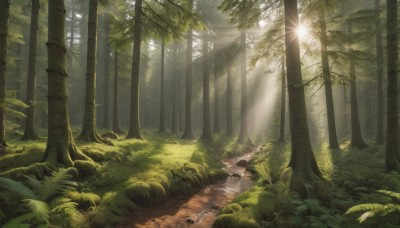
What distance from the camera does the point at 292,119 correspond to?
8852 millimetres

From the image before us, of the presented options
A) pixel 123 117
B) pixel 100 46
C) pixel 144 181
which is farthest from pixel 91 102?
pixel 123 117

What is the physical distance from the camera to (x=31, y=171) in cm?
647

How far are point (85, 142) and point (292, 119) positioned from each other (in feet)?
27.8

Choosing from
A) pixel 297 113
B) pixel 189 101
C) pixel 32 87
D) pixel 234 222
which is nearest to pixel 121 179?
pixel 234 222

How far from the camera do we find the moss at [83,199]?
6093mm

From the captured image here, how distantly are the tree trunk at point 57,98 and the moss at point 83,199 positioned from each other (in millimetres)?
1536

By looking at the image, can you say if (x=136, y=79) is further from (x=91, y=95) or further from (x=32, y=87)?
(x=32, y=87)

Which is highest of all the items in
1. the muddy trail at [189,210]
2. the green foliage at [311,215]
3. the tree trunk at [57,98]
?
the tree trunk at [57,98]

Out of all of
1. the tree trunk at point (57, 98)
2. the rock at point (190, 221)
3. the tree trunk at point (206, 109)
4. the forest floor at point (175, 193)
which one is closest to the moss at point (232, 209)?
the forest floor at point (175, 193)

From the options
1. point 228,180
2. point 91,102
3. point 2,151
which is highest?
point 91,102

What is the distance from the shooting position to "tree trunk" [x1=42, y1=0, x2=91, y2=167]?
7.50 metres

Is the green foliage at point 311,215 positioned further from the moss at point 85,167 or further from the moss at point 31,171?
the moss at point 31,171

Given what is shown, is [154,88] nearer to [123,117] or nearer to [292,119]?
[123,117]

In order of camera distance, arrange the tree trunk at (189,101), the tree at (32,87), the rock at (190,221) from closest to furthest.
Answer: the rock at (190,221)
the tree at (32,87)
the tree trunk at (189,101)
